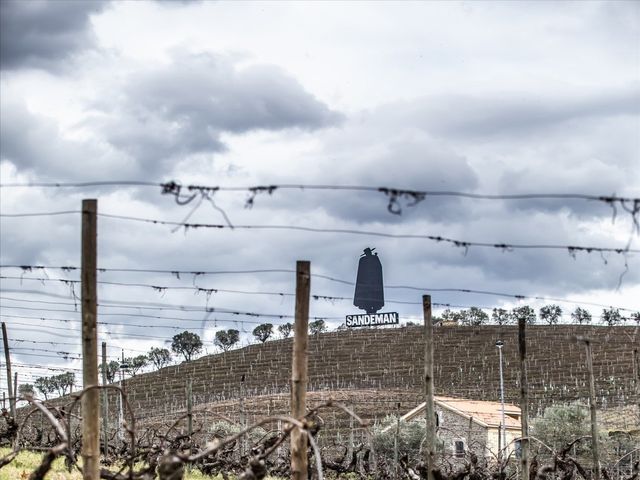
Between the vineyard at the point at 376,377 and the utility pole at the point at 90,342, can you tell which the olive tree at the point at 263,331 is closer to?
the vineyard at the point at 376,377

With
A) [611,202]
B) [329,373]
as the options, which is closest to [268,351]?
[329,373]

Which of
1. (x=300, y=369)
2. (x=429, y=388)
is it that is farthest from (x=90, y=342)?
(x=429, y=388)

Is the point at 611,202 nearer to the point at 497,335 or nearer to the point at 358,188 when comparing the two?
the point at 358,188

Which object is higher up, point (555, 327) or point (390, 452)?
point (555, 327)

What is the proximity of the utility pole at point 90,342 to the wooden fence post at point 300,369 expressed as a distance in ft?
7.15

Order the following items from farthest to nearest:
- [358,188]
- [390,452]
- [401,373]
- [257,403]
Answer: [401,373] < [257,403] < [390,452] < [358,188]

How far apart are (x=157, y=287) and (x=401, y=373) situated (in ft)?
222

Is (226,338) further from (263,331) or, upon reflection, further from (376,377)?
(376,377)

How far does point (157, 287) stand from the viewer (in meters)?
17.2

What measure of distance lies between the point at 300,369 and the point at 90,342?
2385 mm

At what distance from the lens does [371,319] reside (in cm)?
11244

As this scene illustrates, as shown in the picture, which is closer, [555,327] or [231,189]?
[231,189]

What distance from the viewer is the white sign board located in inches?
4341

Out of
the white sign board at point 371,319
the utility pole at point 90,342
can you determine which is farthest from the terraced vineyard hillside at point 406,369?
the utility pole at point 90,342
